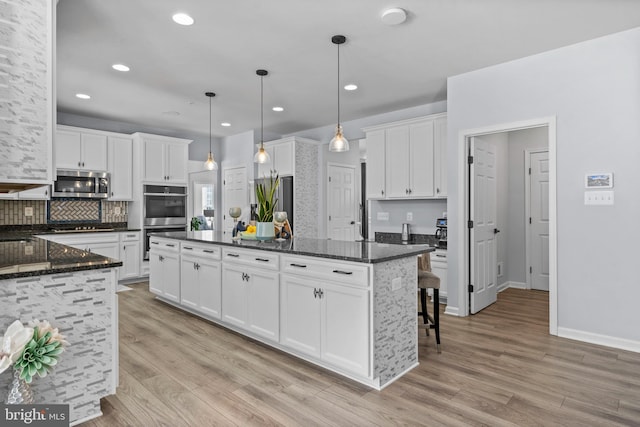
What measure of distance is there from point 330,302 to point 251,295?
3.17ft

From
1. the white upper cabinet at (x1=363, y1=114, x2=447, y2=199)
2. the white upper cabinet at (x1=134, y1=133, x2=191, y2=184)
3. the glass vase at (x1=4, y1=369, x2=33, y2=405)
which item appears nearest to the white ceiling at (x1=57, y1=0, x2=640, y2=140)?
the white upper cabinet at (x1=363, y1=114, x2=447, y2=199)

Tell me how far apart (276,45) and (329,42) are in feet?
1.61

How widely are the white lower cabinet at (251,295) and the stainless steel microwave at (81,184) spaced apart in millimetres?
3422

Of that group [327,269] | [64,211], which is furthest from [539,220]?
[64,211]

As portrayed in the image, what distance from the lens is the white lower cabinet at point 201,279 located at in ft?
12.2

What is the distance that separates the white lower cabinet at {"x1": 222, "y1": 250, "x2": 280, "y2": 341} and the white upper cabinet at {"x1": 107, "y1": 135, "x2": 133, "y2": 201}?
3435 millimetres

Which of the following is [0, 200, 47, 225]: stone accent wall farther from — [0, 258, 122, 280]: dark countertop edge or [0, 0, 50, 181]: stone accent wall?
[0, 258, 122, 280]: dark countertop edge

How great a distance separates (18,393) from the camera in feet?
5.20

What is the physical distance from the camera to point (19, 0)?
6.36 ft

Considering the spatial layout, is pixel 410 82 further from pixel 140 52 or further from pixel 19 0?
pixel 19 0

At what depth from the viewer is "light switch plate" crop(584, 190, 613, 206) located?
3.22 metres
